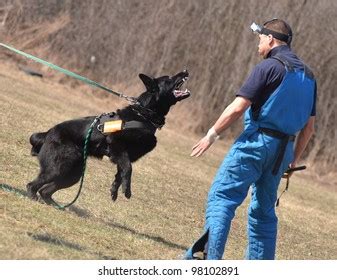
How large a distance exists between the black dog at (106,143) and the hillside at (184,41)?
1272 cm

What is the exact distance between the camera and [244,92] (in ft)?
15.1

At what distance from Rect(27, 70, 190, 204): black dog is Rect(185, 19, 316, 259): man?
64.7 inches

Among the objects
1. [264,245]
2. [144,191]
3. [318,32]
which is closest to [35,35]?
[318,32]

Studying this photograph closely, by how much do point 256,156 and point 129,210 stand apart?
9.65ft

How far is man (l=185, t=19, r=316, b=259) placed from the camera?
4613 millimetres

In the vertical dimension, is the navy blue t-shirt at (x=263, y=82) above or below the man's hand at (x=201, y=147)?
above

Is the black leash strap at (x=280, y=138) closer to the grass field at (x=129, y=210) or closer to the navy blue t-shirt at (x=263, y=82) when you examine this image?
the navy blue t-shirt at (x=263, y=82)

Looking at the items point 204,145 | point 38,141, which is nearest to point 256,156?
point 204,145

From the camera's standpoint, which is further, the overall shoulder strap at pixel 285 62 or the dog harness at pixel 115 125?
the dog harness at pixel 115 125

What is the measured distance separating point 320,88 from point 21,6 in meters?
12.3

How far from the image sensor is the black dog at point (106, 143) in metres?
6.26

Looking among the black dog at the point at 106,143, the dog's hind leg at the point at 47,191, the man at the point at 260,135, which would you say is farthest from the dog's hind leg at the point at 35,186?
the man at the point at 260,135
